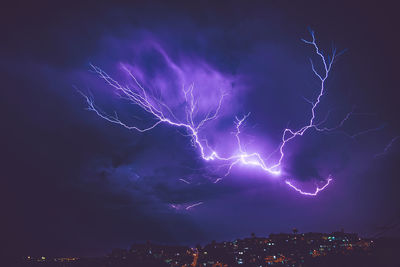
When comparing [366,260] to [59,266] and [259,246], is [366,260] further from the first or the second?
[59,266]

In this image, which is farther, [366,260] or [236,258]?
[236,258]

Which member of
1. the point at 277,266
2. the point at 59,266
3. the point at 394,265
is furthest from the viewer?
the point at 59,266

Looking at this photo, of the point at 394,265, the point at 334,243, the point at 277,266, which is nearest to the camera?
the point at 394,265

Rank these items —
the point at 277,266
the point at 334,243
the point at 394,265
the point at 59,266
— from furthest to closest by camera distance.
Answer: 1. the point at 59,266
2. the point at 334,243
3. the point at 277,266
4. the point at 394,265

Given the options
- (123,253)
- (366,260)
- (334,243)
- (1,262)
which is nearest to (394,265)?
(366,260)

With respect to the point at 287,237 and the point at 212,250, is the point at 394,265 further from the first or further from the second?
the point at 212,250

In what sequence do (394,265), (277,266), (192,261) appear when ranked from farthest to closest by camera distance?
(192,261), (277,266), (394,265)

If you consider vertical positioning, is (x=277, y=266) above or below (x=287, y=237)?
below

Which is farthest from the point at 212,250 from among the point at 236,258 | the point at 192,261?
the point at 236,258

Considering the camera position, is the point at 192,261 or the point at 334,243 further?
the point at 192,261
